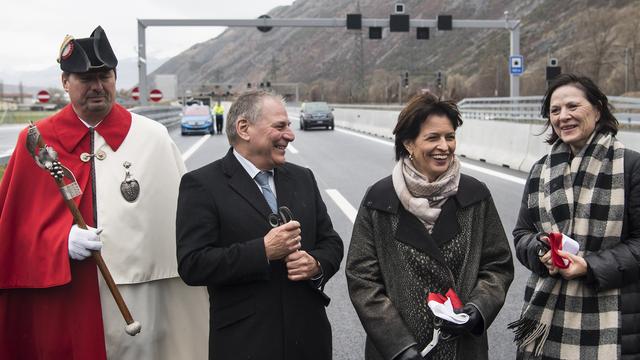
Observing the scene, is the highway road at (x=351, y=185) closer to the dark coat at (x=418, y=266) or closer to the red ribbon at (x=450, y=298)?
the dark coat at (x=418, y=266)

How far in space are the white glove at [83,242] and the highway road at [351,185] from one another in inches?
84.1

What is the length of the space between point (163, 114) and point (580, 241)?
31.5 meters

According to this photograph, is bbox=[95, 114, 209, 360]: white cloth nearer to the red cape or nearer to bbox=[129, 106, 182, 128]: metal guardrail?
the red cape

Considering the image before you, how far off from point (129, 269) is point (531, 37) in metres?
86.7

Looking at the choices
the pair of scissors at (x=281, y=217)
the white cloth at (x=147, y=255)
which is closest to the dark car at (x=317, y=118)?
the white cloth at (x=147, y=255)

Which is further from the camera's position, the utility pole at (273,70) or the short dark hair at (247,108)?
the utility pole at (273,70)

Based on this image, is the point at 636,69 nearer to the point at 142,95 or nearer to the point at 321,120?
the point at 321,120

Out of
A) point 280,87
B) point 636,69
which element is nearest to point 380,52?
point 280,87

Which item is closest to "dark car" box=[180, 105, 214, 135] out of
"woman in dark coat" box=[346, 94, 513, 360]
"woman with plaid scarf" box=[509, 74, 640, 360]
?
"woman with plaid scarf" box=[509, 74, 640, 360]

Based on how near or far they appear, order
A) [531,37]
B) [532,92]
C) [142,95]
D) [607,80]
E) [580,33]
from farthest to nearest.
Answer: [531,37], [580,33], [532,92], [607,80], [142,95]

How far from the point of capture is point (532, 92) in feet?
209

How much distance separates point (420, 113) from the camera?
10.4ft

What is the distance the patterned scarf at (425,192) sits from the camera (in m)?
3.07

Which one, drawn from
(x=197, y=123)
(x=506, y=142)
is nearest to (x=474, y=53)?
(x=197, y=123)
